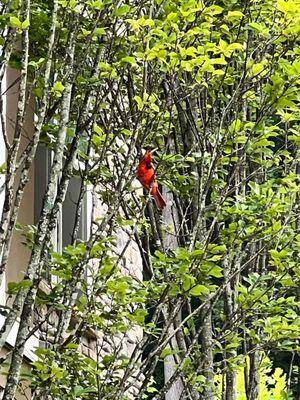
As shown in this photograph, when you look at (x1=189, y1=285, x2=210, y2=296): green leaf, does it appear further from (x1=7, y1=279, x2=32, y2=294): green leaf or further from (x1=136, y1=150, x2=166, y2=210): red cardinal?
(x1=7, y1=279, x2=32, y2=294): green leaf

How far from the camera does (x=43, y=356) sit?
3609 mm

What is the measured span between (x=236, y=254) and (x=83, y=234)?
2.20 meters

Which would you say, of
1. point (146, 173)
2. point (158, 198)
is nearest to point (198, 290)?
point (146, 173)

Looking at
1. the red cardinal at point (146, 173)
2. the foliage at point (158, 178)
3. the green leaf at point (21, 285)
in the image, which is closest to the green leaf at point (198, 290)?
the foliage at point (158, 178)

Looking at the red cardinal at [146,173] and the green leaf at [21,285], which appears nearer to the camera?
the green leaf at [21,285]

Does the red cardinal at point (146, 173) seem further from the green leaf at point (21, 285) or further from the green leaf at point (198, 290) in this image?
the green leaf at point (21, 285)

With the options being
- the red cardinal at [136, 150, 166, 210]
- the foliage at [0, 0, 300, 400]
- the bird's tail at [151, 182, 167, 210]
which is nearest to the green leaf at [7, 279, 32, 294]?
the foliage at [0, 0, 300, 400]

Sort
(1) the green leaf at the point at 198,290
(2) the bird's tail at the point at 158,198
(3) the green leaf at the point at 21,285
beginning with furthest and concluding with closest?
1. (2) the bird's tail at the point at 158,198
2. (1) the green leaf at the point at 198,290
3. (3) the green leaf at the point at 21,285

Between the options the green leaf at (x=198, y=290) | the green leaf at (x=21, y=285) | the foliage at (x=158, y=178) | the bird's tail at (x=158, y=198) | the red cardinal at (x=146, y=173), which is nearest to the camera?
the green leaf at (x=21, y=285)

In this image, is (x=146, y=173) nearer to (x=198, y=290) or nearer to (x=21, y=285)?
(x=198, y=290)

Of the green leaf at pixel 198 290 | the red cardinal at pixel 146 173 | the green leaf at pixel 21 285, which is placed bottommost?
the green leaf at pixel 21 285

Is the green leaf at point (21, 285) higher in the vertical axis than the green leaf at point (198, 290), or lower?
lower

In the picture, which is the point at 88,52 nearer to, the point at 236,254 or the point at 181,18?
the point at 181,18

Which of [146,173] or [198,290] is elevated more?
[146,173]
